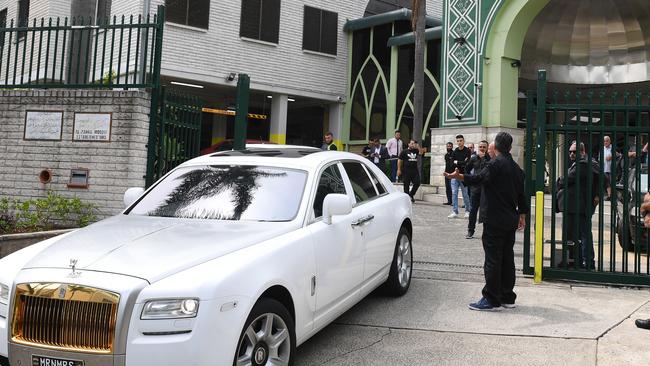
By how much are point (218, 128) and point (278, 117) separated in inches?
136

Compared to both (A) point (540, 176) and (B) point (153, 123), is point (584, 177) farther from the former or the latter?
(B) point (153, 123)

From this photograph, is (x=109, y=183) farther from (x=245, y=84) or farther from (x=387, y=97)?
(x=387, y=97)

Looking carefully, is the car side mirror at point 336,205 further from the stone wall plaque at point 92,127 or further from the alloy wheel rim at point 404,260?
the stone wall plaque at point 92,127

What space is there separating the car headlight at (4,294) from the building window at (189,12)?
632 inches

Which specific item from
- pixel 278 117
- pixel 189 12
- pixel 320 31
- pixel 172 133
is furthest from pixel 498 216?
pixel 320 31

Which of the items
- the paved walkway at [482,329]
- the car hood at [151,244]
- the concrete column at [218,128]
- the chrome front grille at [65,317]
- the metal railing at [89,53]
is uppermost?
the concrete column at [218,128]

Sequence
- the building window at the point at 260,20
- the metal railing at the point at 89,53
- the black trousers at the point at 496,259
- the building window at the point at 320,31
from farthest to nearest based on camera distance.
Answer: the building window at the point at 320,31 < the building window at the point at 260,20 < the metal railing at the point at 89,53 < the black trousers at the point at 496,259

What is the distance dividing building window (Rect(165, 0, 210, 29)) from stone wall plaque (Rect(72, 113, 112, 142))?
1084cm

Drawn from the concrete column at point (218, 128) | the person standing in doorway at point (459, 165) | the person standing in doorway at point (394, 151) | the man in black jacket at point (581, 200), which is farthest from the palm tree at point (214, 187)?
the concrete column at point (218, 128)

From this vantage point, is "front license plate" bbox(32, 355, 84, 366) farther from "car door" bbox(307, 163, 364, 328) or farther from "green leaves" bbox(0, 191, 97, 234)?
"green leaves" bbox(0, 191, 97, 234)

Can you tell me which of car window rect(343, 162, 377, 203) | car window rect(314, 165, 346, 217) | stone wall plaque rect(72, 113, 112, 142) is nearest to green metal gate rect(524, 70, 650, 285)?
car window rect(343, 162, 377, 203)

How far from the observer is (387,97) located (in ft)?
71.7

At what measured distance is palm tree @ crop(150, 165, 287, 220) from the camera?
4.50m

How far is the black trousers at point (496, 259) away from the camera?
562 cm
